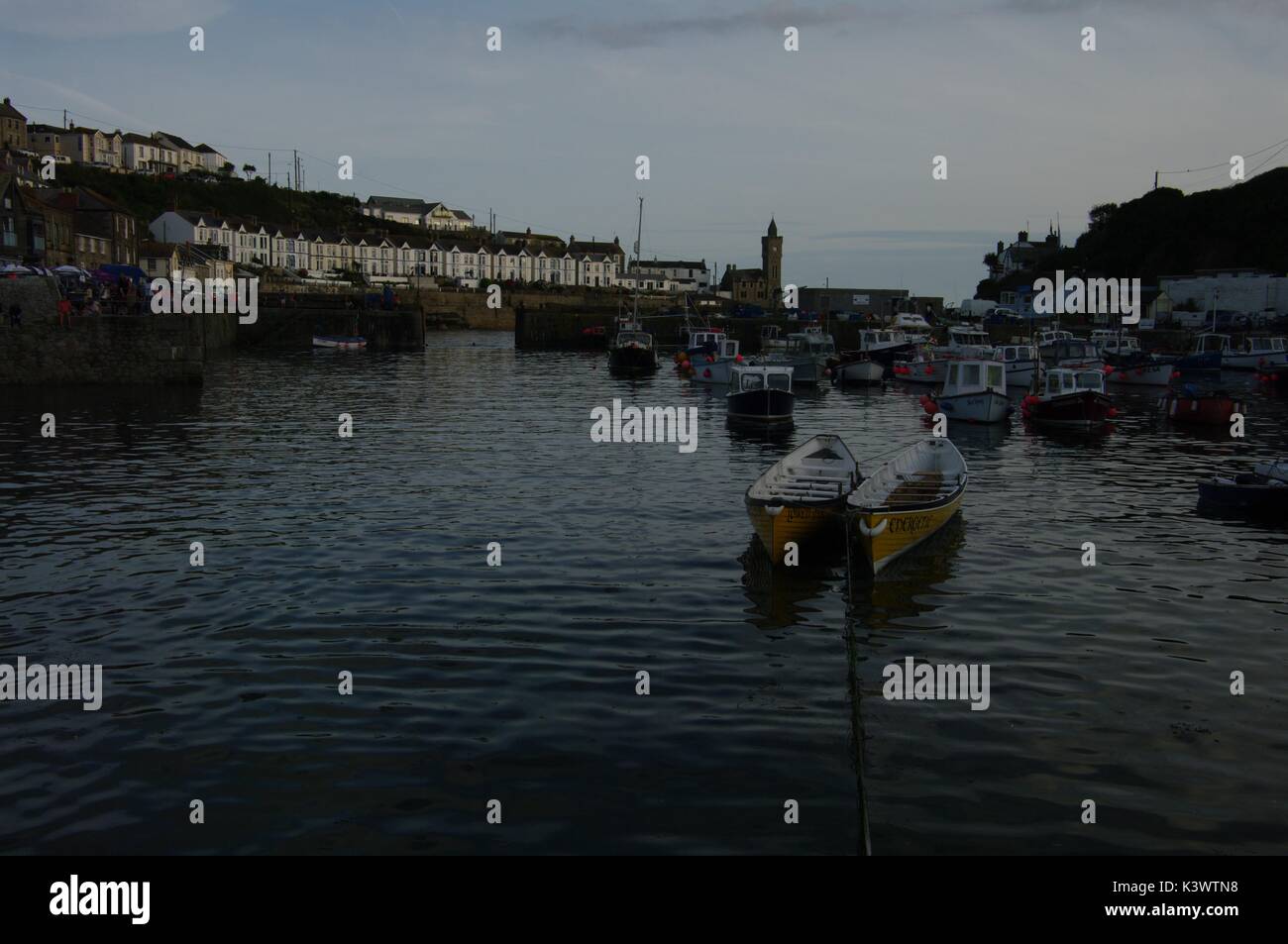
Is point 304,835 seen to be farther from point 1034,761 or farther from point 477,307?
point 477,307

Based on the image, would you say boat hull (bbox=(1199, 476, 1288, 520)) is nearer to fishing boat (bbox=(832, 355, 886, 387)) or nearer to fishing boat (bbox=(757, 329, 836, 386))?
fishing boat (bbox=(757, 329, 836, 386))

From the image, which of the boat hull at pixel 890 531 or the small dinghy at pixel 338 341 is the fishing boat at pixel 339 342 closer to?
the small dinghy at pixel 338 341

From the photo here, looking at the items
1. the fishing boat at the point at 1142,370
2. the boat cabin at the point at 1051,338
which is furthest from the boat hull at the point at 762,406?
the boat cabin at the point at 1051,338

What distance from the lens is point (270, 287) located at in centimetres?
12581

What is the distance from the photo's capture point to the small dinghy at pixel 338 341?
98562mm

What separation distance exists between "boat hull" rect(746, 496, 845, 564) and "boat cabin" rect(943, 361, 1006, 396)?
29181 mm

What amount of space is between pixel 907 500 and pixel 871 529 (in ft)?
12.2

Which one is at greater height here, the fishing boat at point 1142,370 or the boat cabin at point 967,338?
the boat cabin at point 967,338

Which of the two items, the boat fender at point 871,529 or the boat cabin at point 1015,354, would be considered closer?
the boat fender at point 871,529

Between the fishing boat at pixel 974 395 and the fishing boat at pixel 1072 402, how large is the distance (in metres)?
1.46

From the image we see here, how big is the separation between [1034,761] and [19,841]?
10389 millimetres

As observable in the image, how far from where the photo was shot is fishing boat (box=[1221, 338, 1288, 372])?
72.7 meters

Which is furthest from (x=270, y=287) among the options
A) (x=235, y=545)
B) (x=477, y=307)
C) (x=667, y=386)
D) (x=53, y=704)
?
(x=53, y=704)

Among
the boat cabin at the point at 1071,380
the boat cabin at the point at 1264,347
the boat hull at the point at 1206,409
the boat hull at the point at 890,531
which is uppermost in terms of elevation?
the boat cabin at the point at 1264,347
